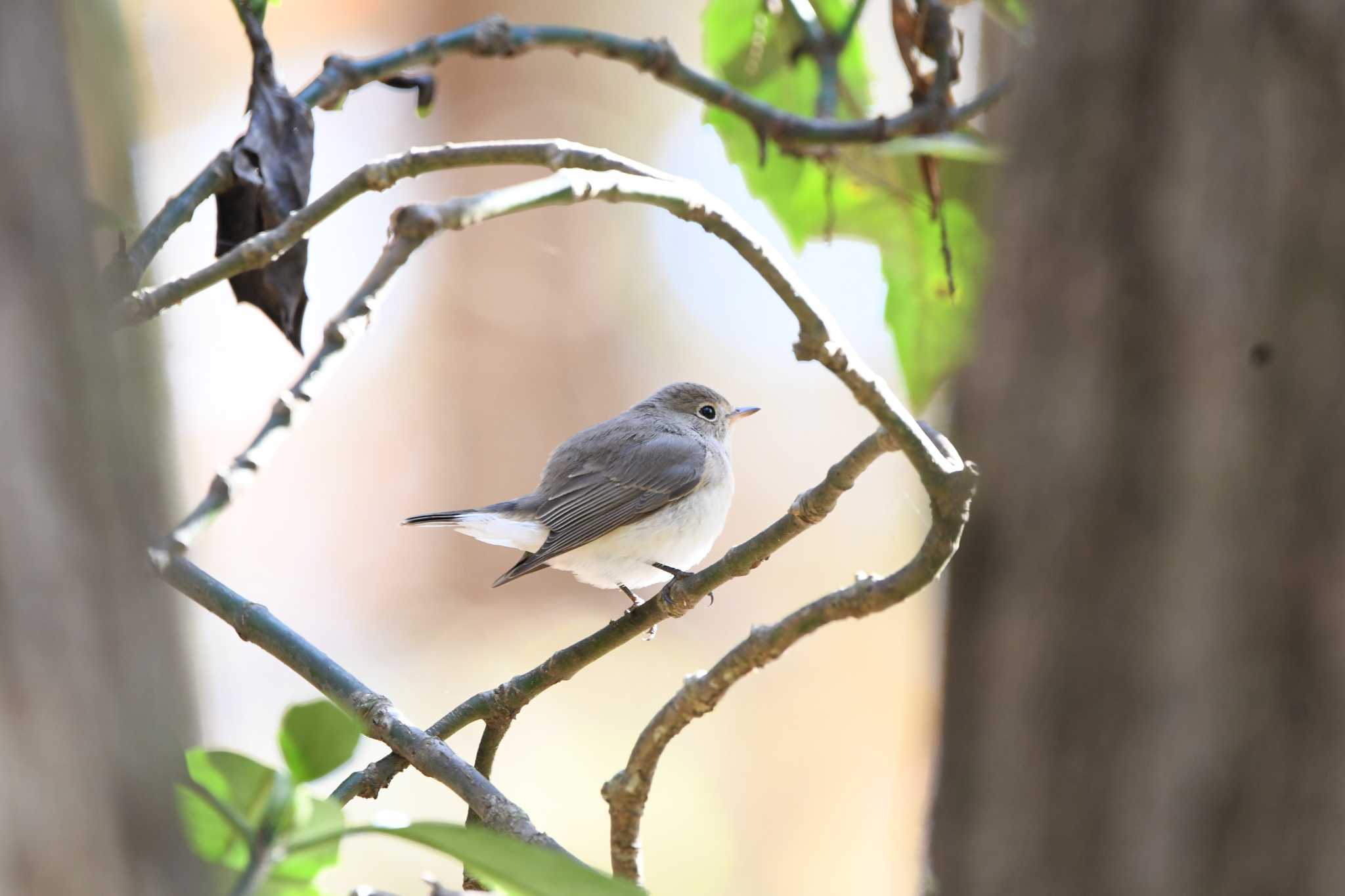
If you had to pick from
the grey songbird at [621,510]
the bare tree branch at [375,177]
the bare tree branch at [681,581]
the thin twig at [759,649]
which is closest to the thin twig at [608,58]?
the bare tree branch at [375,177]

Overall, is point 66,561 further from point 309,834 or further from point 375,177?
point 375,177

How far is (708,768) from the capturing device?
19.2 ft

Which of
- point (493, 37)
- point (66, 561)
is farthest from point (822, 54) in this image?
point (66, 561)

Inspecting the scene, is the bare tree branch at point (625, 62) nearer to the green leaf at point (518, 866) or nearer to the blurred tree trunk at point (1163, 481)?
the green leaf at point (518, 866)

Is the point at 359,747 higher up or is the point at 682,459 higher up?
the point at 682,459

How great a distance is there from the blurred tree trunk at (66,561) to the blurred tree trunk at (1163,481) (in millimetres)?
522

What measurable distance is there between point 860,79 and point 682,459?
4.45 ft

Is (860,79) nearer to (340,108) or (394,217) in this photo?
(340,108)

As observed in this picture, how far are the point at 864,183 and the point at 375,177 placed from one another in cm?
119

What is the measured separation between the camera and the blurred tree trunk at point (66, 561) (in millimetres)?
651

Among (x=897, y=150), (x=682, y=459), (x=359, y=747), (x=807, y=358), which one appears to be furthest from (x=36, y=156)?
(x=682, y=459)

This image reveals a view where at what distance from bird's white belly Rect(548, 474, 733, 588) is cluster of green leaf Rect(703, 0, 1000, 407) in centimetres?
116

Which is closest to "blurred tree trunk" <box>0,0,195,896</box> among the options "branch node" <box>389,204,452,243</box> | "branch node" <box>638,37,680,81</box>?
"branch node" <box>389,204,452,243</box>

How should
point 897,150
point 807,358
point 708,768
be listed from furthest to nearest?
point 708,768
point 897,150
point 807,358
